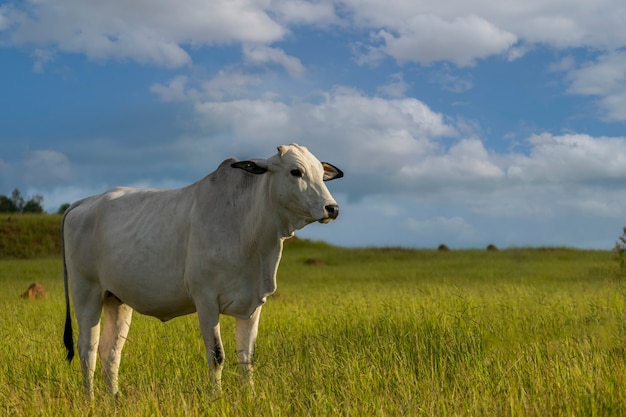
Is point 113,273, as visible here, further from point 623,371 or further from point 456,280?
point 456,280

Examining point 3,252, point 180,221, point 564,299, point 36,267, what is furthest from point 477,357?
point 3,252

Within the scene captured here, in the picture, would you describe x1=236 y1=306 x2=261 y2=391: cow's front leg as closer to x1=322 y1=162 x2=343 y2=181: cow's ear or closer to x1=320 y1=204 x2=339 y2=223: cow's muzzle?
x1=320 y1=204 x2=339 y2=223: cow's muzzle

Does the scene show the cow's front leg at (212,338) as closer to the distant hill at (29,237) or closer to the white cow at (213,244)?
the white cow at (213,244)

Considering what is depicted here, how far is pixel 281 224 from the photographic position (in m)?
5.72

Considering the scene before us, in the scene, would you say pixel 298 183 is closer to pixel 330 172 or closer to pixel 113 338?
pixel 330 172

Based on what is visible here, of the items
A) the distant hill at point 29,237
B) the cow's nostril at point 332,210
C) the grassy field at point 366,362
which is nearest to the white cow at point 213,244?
the cow's nostril at point 332,210

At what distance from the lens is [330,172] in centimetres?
604

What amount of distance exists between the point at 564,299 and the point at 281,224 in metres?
7.38

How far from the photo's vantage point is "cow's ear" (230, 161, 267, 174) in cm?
562

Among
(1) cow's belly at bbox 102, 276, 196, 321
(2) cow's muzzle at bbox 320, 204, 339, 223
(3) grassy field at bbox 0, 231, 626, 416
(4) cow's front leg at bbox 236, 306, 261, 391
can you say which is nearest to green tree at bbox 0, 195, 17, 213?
(3) grassy field at bbox 0, 231, 626, 416

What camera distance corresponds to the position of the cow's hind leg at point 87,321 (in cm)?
683

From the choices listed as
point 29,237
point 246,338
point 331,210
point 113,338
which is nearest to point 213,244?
point 246,338

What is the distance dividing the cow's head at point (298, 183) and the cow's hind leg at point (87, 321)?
2453 mm

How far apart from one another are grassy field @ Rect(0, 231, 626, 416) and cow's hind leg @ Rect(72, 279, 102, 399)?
0.28m
